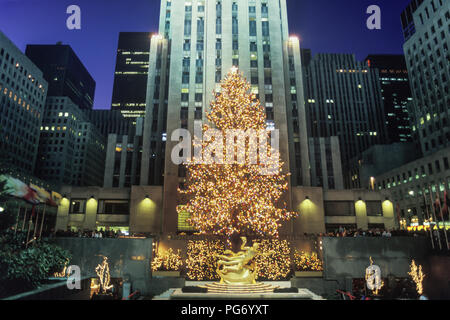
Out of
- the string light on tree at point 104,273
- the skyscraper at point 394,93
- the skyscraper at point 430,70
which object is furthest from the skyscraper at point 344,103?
the string light on tree at point 104,273

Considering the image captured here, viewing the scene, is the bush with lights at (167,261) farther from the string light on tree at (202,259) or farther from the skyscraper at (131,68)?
the skyscraper at (131,68)

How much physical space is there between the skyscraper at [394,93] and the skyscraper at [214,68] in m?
115

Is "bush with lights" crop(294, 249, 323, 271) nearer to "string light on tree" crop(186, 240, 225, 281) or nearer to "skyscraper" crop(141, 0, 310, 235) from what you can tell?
"string light on tree" crop(186, 240, 225, 281)

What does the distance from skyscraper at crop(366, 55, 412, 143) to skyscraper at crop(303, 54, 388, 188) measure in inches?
282

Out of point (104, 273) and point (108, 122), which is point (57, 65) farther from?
point (104, 273)

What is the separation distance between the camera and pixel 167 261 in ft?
84.9

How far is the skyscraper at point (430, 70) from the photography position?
7644 cm

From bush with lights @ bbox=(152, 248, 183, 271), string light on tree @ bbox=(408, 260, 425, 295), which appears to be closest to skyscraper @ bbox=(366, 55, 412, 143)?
string light on tree @ bbox=(408, 260, 425, 295)

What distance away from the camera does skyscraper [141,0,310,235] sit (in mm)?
41812

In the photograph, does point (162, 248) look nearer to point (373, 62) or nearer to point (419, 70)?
point (419, 70)

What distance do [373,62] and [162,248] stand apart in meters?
169

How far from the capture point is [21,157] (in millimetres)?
96500

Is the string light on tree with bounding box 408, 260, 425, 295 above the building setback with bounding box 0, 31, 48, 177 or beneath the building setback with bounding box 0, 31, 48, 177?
beneath
